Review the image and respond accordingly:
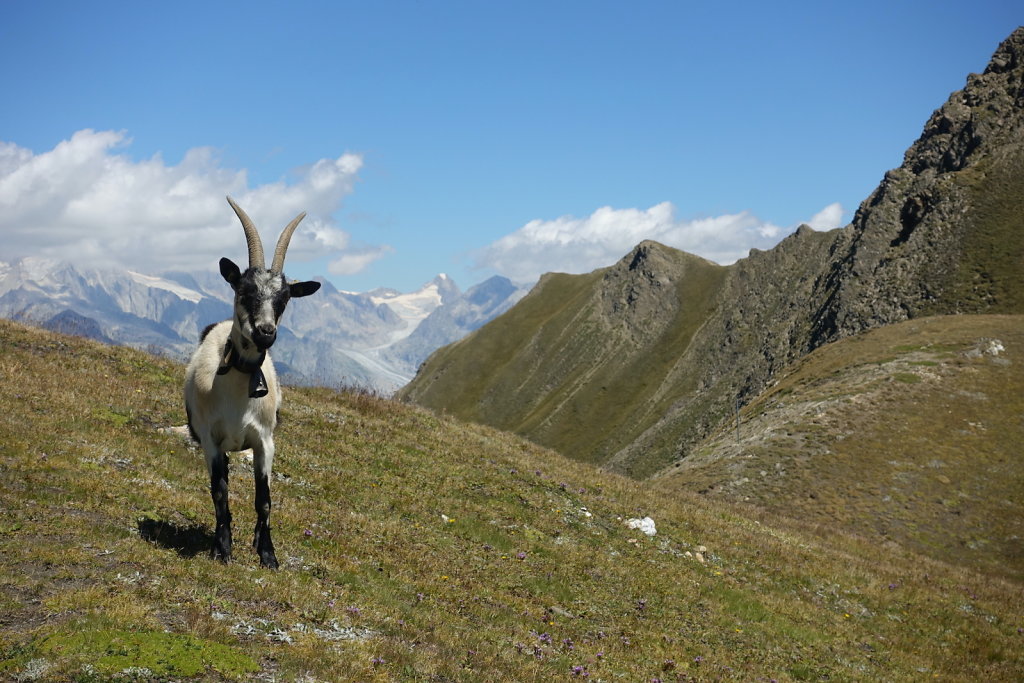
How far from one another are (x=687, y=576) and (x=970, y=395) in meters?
45.3

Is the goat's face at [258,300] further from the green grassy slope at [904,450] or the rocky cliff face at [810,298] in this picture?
the rocky cliff face at [810,298]

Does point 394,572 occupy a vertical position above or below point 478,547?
above

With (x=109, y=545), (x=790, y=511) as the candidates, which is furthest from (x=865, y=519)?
(x=109, y=545)

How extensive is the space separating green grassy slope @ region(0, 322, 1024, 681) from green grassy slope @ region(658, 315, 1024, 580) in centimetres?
1411

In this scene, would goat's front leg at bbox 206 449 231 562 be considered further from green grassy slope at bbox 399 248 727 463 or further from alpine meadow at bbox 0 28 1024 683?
green grassy slope at bbox 399 248 727 463

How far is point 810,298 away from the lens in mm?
142250

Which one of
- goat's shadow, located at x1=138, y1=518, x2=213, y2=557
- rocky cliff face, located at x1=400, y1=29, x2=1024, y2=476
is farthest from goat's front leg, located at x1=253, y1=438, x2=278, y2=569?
rocky cliff face, located at x1=400, y1=29, x2=1024, y2=476

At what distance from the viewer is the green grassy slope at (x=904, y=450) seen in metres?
40.2

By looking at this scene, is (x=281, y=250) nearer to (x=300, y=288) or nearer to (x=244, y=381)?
(x=300, y=288)

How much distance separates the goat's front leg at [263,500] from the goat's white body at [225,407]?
23 millimetres

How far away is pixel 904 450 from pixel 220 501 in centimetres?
4793

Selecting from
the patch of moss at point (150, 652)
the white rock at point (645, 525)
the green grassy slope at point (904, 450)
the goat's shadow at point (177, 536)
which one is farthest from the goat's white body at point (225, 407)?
the green grassy slope at point (904, 450)

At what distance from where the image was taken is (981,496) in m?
42.6

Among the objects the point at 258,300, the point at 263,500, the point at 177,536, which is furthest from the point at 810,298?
the point at 258,300
